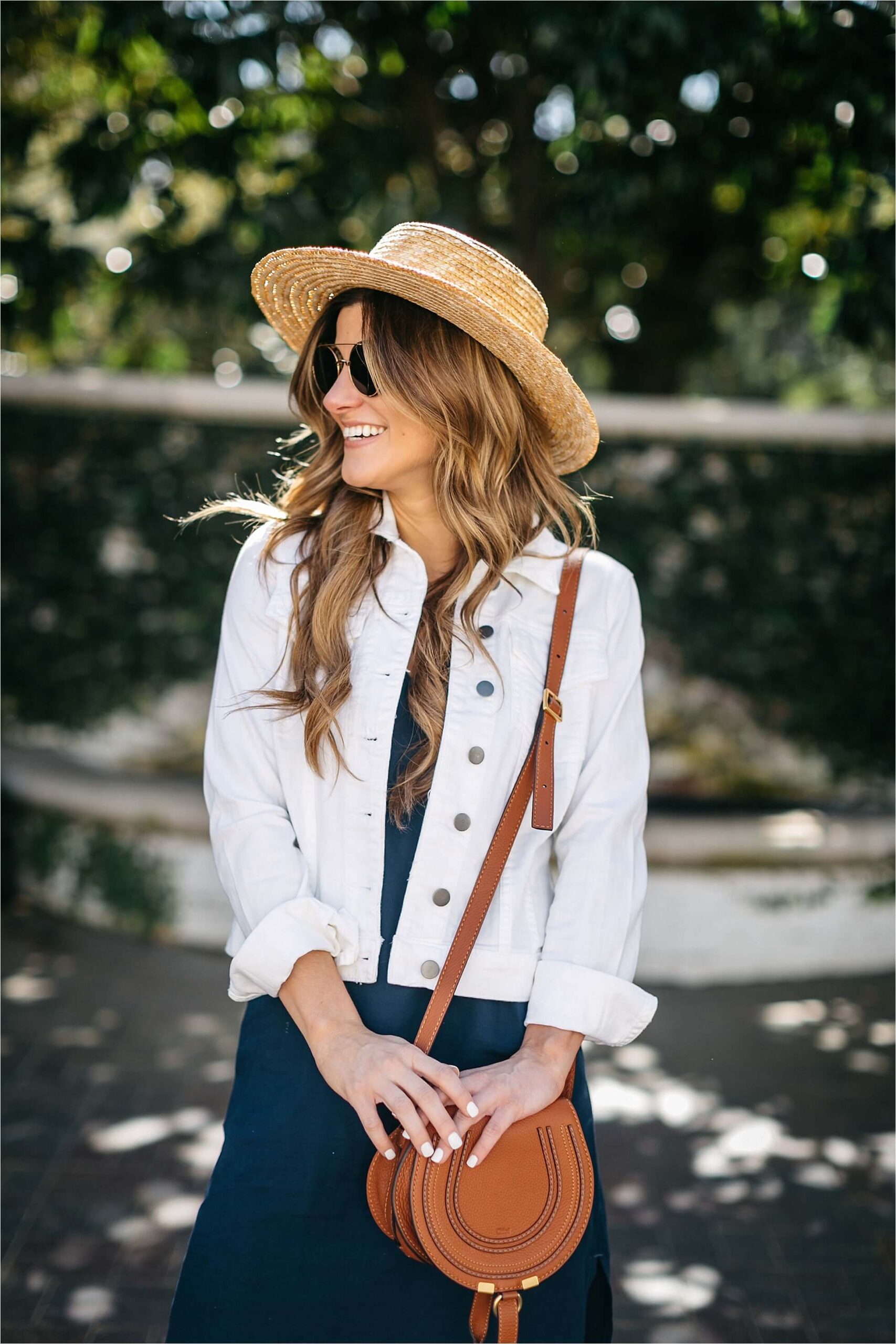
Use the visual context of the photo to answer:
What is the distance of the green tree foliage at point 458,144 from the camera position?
460 centimetres

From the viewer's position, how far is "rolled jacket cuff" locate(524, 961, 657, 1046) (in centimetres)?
186

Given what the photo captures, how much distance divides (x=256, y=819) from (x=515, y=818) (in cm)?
43

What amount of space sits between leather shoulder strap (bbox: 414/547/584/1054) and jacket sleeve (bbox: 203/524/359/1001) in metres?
0.16

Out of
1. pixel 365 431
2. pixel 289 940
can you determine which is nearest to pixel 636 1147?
pixel 289 940

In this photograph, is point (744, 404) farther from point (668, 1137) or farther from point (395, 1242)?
point (395, 1242)

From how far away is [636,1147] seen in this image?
12.7 feet

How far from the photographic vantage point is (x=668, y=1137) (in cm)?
395

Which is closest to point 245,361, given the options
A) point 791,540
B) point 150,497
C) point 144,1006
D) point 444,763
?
point 150,497

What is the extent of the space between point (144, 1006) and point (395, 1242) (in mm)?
3201

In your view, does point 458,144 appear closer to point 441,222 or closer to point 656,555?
point 441,222

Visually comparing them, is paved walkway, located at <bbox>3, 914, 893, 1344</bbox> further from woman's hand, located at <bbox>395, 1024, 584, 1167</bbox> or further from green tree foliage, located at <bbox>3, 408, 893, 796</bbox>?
woman's hand, located at <bbox>395, 1024, 584, 1167</bbox>

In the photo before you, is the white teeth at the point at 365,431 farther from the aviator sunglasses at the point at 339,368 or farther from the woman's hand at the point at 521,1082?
the woman's hand at the point at 521,1082

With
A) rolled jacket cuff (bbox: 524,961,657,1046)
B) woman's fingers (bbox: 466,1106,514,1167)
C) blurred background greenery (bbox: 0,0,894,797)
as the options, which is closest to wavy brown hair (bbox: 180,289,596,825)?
rolled jacket cuff (bbox: 524,961,657,1046)

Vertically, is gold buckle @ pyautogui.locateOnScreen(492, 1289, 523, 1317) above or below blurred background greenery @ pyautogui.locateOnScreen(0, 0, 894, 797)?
below
